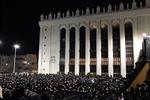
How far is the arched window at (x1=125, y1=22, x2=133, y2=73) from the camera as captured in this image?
6469 centimetres

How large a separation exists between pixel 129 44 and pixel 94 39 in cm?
1163

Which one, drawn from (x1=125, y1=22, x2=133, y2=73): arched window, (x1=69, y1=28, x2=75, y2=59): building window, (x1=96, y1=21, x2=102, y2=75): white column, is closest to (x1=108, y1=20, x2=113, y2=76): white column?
(x1=96, y1=21, x2=102, y2=75): white column

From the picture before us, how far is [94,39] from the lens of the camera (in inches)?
2810

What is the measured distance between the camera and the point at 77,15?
2948 inches

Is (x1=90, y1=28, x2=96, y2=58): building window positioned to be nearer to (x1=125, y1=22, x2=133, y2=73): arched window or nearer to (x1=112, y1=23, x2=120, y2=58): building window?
(x1=112, y1=23, x2=120, y2=58): building window

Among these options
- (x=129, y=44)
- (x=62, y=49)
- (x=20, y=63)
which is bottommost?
(x=20, y=63)

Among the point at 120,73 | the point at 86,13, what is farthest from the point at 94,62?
the point at 86,13

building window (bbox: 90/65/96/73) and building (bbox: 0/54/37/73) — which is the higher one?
building (bbox: 0/54/37/73)

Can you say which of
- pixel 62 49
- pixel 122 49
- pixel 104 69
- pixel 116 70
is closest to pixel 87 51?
pixel 104 69

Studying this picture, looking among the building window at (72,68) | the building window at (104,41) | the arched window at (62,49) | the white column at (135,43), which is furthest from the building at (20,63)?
the white column at (135,43)

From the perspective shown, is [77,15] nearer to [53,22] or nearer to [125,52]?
[53,22]

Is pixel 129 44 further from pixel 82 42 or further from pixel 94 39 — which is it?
pixel 82 42

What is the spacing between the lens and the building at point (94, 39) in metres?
65.3

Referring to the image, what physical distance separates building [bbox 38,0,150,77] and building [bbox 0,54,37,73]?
167 feet
